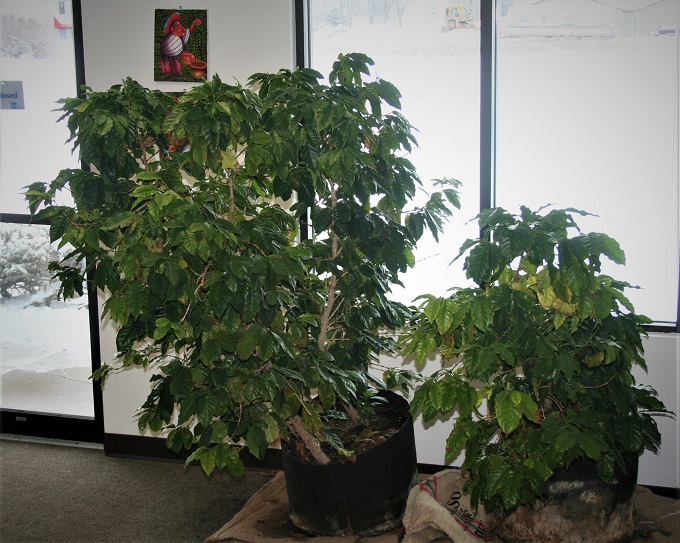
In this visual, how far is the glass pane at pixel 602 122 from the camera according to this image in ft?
9.22

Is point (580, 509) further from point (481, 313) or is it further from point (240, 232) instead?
point (240, 232)

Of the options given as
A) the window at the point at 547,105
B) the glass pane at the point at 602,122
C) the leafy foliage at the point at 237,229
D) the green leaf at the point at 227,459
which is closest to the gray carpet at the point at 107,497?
the leafy foliage at the point at 237,229

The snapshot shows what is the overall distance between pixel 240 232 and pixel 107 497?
1.52 meters

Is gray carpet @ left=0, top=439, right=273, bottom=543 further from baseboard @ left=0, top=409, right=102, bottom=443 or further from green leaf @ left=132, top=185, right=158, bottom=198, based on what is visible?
green leaf @ left=132, top=185, right=158, bottom=198

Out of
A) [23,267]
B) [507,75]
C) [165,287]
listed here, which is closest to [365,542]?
[165,287]

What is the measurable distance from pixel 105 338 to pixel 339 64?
172 centimetres

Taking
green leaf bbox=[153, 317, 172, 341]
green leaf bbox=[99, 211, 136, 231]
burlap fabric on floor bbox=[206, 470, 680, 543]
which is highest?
green leaf bbox=[99, 211, 136, 231]

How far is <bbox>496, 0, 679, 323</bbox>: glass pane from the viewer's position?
2.81m

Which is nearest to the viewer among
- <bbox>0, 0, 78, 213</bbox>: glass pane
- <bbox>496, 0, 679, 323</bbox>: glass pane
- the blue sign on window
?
<bbox>496, 0, 679, 323</bbox>: glass pane

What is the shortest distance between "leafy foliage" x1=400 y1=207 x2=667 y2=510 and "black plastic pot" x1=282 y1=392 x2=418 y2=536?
0.27 meters

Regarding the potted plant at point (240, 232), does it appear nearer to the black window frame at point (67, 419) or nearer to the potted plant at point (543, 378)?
the potted plant at point (543, 378)

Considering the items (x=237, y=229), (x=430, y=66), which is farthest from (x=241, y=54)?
(x=237, y=229)

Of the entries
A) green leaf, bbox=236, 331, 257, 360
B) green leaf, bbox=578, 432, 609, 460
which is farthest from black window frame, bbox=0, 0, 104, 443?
green leaf, bbox=578, 432, 609, 460

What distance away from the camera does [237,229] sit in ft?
6.91
